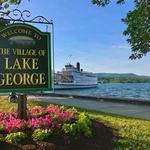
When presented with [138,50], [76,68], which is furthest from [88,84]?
[138,50]

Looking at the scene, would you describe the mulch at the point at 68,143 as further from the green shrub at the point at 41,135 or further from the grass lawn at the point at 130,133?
the grass lawn at the point at 130,133

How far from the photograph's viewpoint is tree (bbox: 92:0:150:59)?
10047 mm

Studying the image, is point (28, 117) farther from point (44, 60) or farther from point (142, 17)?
point (142, 17)

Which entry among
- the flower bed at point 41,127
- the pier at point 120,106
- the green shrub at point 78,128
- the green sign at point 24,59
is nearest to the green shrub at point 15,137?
the flower bed at point 41,127

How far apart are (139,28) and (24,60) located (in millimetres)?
2887

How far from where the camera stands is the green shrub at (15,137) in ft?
26.4

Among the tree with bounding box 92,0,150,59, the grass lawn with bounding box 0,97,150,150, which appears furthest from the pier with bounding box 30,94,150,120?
the tree with bounding box 92,0,150,59

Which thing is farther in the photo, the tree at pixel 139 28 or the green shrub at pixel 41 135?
the tree at pixel 139 28

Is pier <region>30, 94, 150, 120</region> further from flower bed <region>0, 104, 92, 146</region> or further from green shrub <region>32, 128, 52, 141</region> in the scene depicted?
green shrub <region>32, 128, 52, 141</region>

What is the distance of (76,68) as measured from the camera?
322ft

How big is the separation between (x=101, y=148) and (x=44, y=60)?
2.56 meters

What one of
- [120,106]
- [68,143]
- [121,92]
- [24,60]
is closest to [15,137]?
[68,143]

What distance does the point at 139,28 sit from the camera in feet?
33.1

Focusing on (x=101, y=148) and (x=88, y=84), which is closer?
(x=101, y=148)
